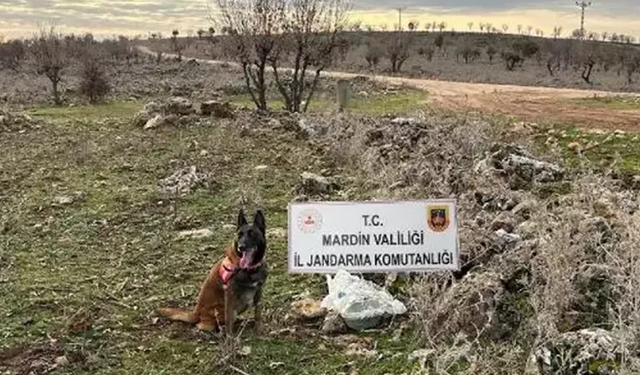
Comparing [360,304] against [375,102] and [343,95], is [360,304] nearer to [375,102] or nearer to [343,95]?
[343,95]

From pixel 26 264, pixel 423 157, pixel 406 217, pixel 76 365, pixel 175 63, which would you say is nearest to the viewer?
pixel 76 365

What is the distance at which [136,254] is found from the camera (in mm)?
7004

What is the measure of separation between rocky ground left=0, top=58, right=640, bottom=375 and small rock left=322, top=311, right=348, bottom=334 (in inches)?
0.5

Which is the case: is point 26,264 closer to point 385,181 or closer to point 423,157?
point 385,181

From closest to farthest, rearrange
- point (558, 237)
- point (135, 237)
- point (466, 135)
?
point (558, 237), point (135, 237), point (466, 135)

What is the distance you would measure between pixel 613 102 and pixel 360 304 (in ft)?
57.8

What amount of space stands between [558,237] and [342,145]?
20.2 feet

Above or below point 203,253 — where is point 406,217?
above

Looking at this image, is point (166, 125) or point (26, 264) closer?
point (26, 264)

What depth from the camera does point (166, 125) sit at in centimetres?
1454

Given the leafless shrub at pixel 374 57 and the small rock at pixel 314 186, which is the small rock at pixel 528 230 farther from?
the leafless shrub at pixel 374 57

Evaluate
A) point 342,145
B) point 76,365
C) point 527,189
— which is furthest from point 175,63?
point 76,365

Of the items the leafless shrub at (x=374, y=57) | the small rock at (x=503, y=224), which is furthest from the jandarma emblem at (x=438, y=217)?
the leafless shrub at (x=374, y=57)

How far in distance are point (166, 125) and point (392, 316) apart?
9995 millimetres
